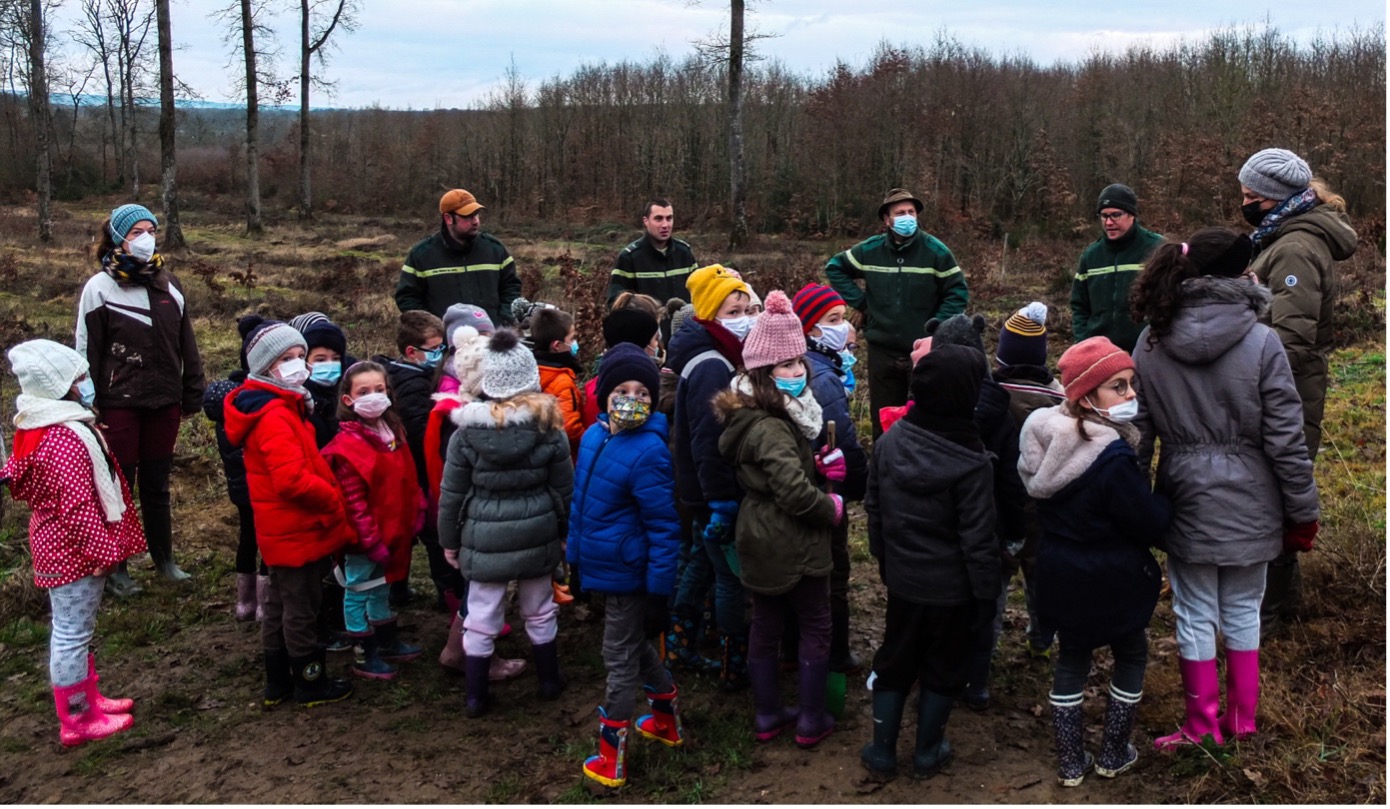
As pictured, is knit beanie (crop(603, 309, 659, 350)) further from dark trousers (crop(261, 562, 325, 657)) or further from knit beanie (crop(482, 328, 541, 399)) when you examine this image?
dark trousers (crop(261, 562, 325, 657))

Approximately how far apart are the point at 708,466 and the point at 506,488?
2.74ft

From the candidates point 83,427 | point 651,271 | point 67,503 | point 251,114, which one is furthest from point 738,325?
point 251,114

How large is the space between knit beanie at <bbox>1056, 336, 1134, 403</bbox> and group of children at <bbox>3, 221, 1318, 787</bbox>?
1 cm

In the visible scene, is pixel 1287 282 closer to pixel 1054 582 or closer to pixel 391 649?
pixel 1054 582

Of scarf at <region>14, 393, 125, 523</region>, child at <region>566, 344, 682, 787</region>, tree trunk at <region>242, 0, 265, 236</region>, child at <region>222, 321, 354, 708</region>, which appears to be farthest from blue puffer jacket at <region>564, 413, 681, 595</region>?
tree trunk at <region>242, 0, 265, 236</region>

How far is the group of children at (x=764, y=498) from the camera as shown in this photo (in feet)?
11.6

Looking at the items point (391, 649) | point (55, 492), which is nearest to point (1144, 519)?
point (391, 649)

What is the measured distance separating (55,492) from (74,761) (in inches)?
44.3

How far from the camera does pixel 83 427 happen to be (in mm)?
4297

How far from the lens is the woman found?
223 inches

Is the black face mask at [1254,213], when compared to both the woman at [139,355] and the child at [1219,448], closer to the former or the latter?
the child at [1219,448]

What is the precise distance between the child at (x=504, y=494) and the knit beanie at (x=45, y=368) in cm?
161

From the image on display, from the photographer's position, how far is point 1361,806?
3312 mm

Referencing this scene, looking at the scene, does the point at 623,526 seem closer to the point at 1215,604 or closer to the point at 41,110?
the point at 1215,604
